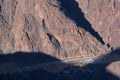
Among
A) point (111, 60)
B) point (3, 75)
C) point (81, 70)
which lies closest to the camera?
point (3, 75)

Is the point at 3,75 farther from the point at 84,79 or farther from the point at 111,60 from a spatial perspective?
the point at 111,60

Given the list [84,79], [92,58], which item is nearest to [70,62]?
[92,58]

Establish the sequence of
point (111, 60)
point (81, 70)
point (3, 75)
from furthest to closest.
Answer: point (111, 60) < point (81, 70) < point (3, 75)

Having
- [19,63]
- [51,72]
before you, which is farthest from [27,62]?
[51,72]

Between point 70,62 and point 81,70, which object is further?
point 70,62

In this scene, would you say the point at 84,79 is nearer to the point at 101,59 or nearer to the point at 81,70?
the point at 81,70

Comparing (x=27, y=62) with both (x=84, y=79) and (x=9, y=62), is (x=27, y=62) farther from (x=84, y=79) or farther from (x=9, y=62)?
(x=84, y=79)

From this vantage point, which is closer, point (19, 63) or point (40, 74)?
point (40, 74)

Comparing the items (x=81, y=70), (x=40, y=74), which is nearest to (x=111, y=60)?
(x=81, y=70)
